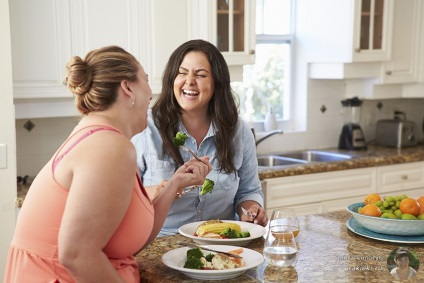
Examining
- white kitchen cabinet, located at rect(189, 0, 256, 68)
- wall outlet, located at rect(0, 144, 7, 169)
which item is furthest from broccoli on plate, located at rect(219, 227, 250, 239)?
white kitchen cabinet, located at rect(189, 0, 256, 68)

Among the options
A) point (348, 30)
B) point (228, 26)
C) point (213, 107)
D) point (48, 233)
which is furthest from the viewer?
point (348, 30)

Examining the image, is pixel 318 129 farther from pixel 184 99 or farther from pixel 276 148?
pixel 184 99

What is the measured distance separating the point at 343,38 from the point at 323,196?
1091 mm

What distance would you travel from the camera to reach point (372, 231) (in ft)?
7.17

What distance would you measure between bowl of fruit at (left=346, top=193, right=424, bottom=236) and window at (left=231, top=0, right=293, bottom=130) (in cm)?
224

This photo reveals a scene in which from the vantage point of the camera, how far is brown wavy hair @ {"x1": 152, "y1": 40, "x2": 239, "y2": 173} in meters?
2.55

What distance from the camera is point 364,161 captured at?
4090 millimetres

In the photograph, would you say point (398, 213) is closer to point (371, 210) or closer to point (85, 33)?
point (371, 210)

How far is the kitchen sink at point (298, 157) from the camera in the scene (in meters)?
4.23

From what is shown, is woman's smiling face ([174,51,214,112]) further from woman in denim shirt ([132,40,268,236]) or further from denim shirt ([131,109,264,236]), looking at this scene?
denim shirt ([131,109,264,236])

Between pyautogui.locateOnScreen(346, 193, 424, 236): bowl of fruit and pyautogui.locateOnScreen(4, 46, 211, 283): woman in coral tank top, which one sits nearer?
pyautogui.locateOnScreen(4, 46, 211, 283): woman in coral tank top

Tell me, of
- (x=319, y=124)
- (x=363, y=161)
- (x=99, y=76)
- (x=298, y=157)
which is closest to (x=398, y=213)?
(x=99, y=76)

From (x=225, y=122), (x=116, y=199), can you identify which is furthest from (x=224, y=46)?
(x=116, y=199)

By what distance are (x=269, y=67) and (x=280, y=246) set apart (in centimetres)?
283
